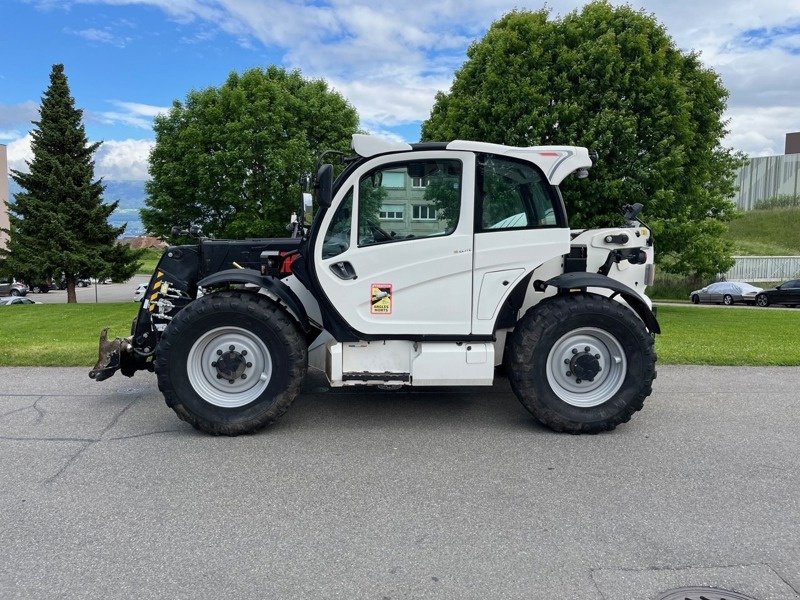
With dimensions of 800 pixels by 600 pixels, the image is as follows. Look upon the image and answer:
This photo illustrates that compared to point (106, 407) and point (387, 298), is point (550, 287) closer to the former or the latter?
point (387, 298)

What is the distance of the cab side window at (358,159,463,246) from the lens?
16.9 feet

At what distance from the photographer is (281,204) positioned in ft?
78.6

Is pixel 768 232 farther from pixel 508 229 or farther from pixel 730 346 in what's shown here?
pixel 508 229

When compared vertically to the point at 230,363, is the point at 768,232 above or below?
above

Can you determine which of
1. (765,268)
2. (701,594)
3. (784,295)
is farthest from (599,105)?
(765,268)

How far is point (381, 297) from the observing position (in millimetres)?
5195

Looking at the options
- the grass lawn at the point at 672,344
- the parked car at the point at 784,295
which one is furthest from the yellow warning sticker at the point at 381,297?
the parked car at the point at 784,295

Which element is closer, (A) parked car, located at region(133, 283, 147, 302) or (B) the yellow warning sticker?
(B) the yellow warning sticker

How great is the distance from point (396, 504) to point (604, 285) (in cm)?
271

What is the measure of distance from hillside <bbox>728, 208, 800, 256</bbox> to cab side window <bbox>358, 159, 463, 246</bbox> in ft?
176

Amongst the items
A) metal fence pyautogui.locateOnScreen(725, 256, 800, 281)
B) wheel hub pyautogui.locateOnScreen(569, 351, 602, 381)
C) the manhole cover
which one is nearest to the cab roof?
wheel hub pyautogui.locateOnScreen(569, 351, 602, 381)

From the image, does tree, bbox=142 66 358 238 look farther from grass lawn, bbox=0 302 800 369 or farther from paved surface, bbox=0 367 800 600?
paved surface, bbox=0 367 800 600

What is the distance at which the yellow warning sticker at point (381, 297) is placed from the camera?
204 inches

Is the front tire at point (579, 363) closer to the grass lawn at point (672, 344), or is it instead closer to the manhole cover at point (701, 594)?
the manhole cover at point (701, 594)
